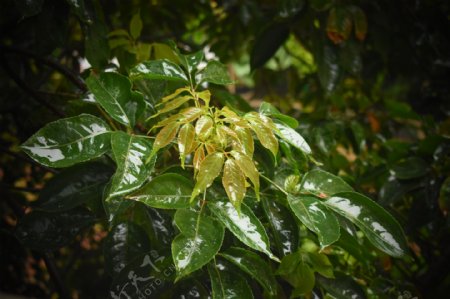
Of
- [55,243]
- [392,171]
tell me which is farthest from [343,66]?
[55,243]

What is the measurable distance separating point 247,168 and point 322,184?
0.24 meters

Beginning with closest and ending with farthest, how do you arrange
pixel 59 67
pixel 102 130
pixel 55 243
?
1. pixel 102 130
2. pixel 55 243
3. pixel 59 67

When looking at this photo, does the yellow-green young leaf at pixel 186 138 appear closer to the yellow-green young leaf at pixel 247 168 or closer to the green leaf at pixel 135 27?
the yellow-green young leaf at pixel 247 168

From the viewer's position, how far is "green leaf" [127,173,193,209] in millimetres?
611

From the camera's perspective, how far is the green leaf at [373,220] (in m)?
0.70

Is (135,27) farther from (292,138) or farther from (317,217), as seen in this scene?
(317,217)

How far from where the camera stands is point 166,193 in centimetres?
63

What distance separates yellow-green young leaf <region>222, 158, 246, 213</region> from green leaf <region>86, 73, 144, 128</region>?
25 cm

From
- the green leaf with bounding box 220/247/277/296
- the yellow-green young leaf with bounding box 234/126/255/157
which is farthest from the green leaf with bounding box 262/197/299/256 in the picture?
the yellow-green young leaf with bounding box 234/126/255/157

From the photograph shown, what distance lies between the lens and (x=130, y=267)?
2.39 feet

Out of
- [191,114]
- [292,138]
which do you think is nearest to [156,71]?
[191,114]

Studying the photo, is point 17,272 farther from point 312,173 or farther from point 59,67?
point 312,173

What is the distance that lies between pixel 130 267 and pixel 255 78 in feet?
4.84

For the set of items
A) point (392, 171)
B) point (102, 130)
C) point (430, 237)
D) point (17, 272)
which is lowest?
point (17, 272)
